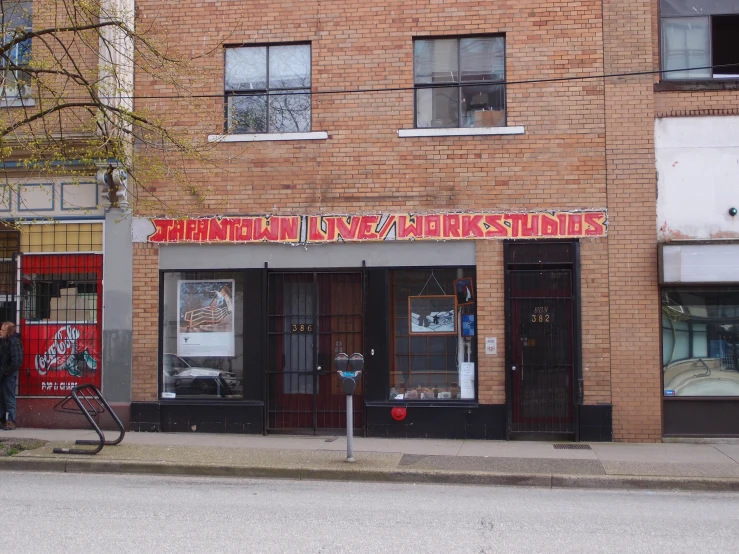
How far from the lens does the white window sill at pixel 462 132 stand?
12.0 m

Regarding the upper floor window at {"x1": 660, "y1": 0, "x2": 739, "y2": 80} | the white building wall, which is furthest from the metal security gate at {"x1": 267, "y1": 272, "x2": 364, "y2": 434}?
the upper floor window at {"x1": 660, "y1": 0, "x2": 739, "y2": 80}

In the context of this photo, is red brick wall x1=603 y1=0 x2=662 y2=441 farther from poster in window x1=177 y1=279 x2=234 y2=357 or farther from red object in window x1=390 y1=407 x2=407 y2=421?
poster in window x1=177 y1=279 x2=234 y2=357

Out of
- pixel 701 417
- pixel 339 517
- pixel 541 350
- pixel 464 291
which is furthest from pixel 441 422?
pixel 339 517

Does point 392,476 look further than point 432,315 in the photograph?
No

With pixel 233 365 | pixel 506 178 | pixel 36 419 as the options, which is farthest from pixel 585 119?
pixel 36 419

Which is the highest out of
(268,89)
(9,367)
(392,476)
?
(268,89)

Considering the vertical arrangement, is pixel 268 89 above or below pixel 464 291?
above

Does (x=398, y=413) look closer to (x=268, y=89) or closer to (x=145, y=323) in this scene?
(x=145, y=323)

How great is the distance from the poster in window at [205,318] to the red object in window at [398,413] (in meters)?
2.78

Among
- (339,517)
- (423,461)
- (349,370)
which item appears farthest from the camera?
(423,461)

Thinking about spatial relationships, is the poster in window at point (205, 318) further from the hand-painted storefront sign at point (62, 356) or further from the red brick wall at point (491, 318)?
the red brick wall at point (491, 318)

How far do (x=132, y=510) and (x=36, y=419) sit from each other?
18.9 ft

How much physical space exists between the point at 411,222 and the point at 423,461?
12.4 ft

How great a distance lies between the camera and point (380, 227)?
1221 centimetres
